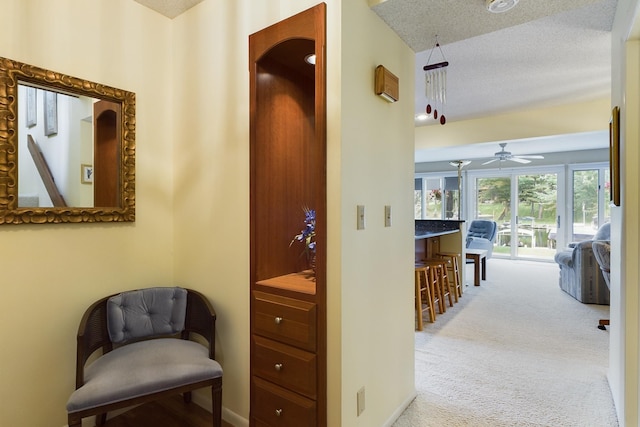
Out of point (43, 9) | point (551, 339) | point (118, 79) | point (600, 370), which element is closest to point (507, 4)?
point (118, 79)

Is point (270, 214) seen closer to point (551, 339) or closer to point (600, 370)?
point (600, 370)

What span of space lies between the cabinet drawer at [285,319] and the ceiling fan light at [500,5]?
64.2 inches

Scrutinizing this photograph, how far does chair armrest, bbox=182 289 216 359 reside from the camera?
6.11ft

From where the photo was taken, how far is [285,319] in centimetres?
162

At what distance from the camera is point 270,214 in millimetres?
1832

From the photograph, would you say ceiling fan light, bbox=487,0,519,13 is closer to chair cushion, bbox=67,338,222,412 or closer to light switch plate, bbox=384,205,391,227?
light switch plate, bbox=384,205,391,227

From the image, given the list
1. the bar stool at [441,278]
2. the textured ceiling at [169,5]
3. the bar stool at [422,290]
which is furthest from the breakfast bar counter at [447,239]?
the textured ceiling at [169,5]

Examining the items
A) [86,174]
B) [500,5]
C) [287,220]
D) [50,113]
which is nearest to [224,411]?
[287,220]

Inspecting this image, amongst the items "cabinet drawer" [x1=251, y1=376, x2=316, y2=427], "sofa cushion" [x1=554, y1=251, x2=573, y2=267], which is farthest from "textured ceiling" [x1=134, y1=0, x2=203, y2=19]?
"sofa cushion" [x1=554, y1=251, x2=573, y2=267]

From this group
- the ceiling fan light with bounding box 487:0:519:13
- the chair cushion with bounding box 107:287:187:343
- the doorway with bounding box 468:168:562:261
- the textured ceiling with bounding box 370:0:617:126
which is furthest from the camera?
the doorway with bounding box 468:168:562:261

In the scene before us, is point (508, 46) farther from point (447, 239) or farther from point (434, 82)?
point (447, 239)

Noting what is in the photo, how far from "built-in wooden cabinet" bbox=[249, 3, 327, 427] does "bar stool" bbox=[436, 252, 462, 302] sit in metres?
3.06

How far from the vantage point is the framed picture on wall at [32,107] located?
1.63m

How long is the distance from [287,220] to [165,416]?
4.46ft
